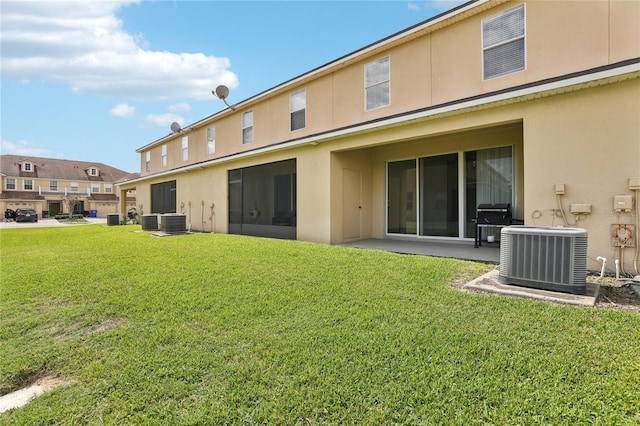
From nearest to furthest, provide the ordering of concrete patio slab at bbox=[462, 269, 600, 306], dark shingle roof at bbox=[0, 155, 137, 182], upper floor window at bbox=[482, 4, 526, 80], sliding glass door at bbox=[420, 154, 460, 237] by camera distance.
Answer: concrete patio slab at bbox=[462, 269, 600, 306]
upper floor window at bbox=[482, 4, 526, 80]
sliding glass door at bbox=[420, 154, 460, 237]
dark shingle roof at bbox=[0, 155, 137, 182]

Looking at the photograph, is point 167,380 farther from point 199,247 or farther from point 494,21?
point 494,21

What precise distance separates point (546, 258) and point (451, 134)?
18.3 ft

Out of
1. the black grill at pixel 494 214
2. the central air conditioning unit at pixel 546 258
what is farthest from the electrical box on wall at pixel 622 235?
the black grill at pixel 494 214

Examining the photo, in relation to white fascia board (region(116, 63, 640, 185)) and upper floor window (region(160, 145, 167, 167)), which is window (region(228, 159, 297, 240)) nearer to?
white fascia board (region(116, 63, 640, 185))

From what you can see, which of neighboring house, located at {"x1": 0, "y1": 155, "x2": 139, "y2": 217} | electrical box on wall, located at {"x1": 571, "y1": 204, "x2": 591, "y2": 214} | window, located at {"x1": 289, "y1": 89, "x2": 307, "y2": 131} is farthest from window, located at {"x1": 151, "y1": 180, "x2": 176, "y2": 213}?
neighboring house, located at {"x1": 0, "y1": 155, "x2": 139, "y2": 217}

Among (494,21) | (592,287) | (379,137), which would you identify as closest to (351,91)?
(379,137)

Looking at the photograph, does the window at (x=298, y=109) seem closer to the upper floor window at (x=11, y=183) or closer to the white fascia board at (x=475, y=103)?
the white fascia board at (x=475, y=103)

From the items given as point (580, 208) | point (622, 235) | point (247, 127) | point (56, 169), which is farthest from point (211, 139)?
point (56, 169)

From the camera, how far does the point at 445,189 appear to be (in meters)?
9.23

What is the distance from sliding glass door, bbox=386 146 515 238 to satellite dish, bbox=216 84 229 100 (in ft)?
25.2

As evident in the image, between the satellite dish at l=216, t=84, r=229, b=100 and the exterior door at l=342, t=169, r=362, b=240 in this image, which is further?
the satellite dish at l=216, t=84, r=229, b=100

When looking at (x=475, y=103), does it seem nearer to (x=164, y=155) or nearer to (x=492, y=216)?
(x=492, y=216)

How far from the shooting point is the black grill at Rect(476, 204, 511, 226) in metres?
7.50

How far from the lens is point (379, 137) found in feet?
26.9
